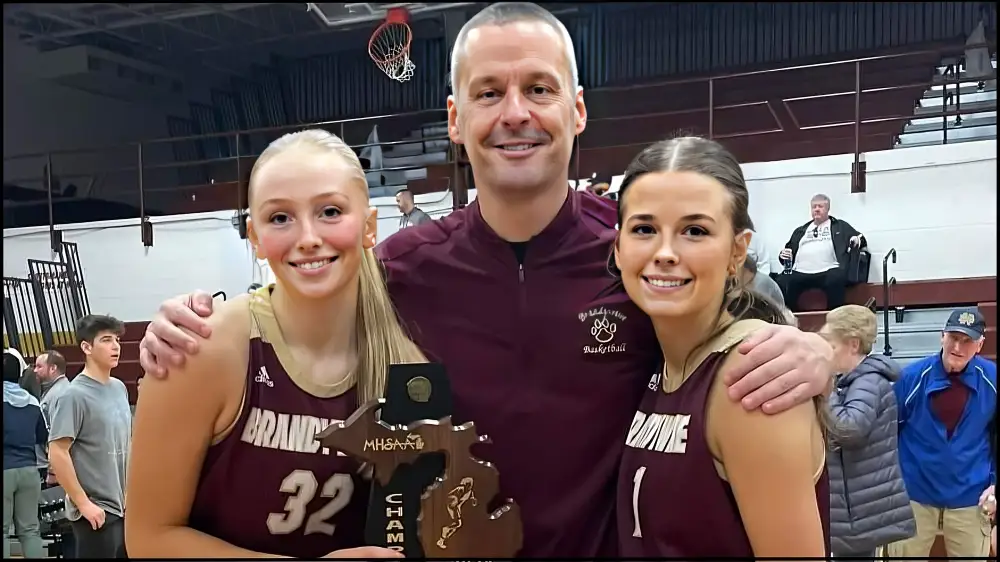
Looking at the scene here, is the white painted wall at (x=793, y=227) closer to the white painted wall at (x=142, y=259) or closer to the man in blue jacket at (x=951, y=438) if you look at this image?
the white painted wall at (x=142, y=259)

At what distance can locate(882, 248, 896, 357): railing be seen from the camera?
146 cm

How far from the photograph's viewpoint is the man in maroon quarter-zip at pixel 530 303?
1089 millimetres

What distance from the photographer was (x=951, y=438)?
146cm

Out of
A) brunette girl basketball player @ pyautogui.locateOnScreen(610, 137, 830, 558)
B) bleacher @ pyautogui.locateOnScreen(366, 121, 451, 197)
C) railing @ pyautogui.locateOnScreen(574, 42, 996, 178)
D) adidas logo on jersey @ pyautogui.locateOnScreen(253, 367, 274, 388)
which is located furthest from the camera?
railing @ pyautogui.locateOnScreen(574, 42, 996, 178)

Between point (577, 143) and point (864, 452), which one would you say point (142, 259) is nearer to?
point (577, 143)

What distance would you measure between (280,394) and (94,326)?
540 millimetres

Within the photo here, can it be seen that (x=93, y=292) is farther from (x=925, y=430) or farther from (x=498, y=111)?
(x=925, y=430)

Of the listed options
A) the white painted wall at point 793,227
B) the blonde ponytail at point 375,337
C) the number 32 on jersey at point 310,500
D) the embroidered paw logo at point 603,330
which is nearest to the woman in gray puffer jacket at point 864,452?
the white painted wall at point 793,227

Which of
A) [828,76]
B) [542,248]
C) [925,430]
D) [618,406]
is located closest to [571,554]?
[618,406]

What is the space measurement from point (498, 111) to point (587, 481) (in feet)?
1.90

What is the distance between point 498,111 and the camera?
3.54 feet

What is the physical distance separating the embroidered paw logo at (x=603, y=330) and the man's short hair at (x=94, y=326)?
2.82ft

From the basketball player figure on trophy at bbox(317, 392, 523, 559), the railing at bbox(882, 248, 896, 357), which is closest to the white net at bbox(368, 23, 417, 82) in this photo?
the basketball player figure on trophy at bbox(317, 392, 523, 559)

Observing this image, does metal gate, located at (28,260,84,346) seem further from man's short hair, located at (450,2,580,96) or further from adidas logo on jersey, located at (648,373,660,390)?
adidas logo on jersey, located at (648,373,660,390)
